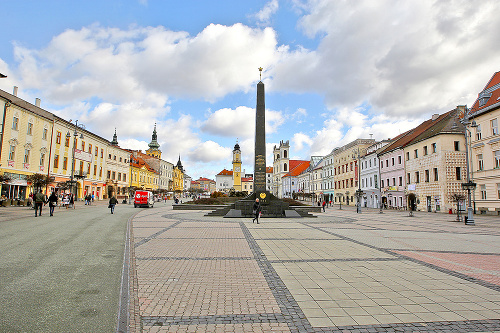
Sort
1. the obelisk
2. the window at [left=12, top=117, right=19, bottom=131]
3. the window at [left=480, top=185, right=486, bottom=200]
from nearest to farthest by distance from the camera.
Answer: the obelisk
the window at [left=480, top=185, right=486, bottom=200]
the window at [left=12, top=117, right=19, bottom=131]

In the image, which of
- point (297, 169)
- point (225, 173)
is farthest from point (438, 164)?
point (225, 173)

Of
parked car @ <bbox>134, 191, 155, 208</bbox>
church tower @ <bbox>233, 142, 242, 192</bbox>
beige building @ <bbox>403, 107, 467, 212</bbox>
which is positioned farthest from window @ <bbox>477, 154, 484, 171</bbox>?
church tower @ <bbox>233, 142, 242, 192</bbox>

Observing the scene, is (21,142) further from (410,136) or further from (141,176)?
(410,136)

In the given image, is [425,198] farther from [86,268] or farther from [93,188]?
[93,188]

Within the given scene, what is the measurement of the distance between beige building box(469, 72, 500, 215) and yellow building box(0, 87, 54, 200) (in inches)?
1789

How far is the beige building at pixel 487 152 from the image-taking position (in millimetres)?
28484

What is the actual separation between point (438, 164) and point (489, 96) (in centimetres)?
835

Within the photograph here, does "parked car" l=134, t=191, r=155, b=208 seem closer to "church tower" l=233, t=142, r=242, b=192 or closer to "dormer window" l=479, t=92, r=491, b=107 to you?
"dormer window" l=479, t=92, r=491, b=107

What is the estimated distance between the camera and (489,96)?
31.6 meters

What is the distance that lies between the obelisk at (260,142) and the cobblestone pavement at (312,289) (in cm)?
1530

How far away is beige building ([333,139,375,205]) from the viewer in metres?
54.3

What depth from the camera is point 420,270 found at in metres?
6.70

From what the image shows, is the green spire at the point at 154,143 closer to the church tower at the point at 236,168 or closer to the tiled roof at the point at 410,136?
the church tower at the point at 236,168

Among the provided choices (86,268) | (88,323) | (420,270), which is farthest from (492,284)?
(86,268)
